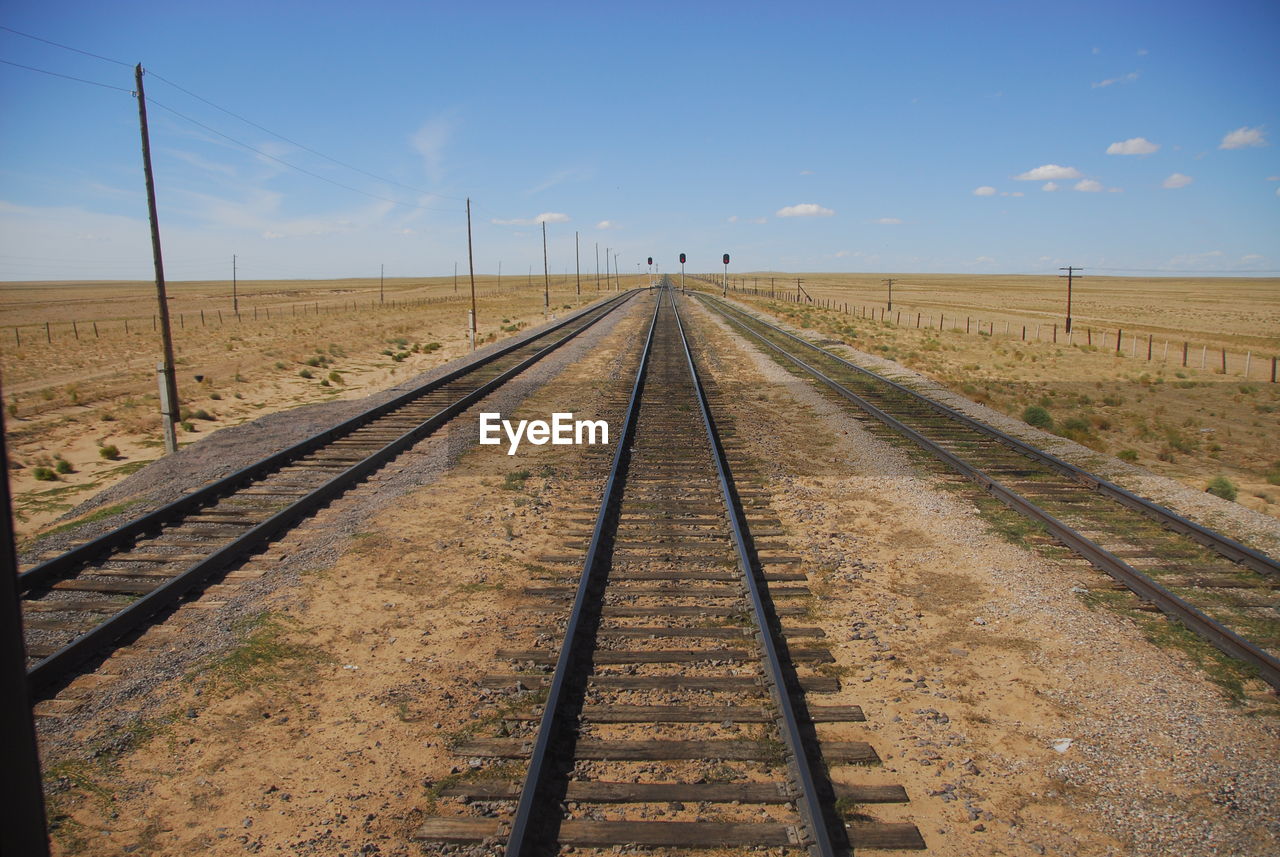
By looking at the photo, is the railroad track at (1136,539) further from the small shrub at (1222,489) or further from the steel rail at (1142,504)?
the small shrub at (1222,489)

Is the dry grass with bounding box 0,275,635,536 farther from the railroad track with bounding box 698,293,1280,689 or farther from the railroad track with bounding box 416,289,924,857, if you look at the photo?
the railroad track with bounding box 698,293,1280,689

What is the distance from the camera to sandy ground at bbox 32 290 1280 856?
4.29 m

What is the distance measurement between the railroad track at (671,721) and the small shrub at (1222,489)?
304 inches

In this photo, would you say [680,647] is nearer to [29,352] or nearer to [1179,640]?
[1179,640]

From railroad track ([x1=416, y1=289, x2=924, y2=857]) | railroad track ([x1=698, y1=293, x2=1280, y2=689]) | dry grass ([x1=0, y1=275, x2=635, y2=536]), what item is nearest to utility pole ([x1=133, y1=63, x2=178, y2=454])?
dry grass ([x1=0, y1=275, x2=635, y2=536])

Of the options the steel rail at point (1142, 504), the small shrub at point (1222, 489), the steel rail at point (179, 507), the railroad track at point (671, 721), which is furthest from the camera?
the small shrub at point (1222, 489)

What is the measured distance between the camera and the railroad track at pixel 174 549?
6.20 m

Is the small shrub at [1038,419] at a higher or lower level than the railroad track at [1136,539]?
higher

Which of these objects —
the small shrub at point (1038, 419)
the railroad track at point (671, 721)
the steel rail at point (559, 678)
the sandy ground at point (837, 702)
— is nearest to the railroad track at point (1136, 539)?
the sandy ground at point (837, 702)

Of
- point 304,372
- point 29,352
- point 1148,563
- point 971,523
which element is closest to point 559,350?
point 304,372

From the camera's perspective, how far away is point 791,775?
A: 446cm

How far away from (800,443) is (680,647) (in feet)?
26.5

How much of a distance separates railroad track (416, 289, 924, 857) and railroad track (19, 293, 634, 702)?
316 cm

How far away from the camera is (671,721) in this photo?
5.02 metres
